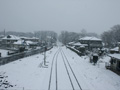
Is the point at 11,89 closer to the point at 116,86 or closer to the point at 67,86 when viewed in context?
the point at 67,86

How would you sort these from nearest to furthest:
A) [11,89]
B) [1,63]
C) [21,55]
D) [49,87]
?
[11,89] → [49,87] → [1,63] → [21,55]

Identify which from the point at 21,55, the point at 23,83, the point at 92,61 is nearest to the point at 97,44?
the point at 92,61

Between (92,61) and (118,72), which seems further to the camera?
(92,61)

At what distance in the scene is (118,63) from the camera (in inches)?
762

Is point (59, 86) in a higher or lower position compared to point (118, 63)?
lower

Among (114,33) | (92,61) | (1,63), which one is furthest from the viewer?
(114,33)

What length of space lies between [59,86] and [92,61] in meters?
16.2

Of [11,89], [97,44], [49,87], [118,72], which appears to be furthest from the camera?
[97,44]

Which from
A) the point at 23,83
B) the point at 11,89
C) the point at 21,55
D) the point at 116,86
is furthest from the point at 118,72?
the point at 21,55

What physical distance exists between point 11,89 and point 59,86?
4917 mm

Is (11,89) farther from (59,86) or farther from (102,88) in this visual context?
(102,88)

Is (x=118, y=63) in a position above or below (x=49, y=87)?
above

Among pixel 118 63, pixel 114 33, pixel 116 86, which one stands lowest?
pixel 116 86

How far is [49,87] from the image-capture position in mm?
12891
